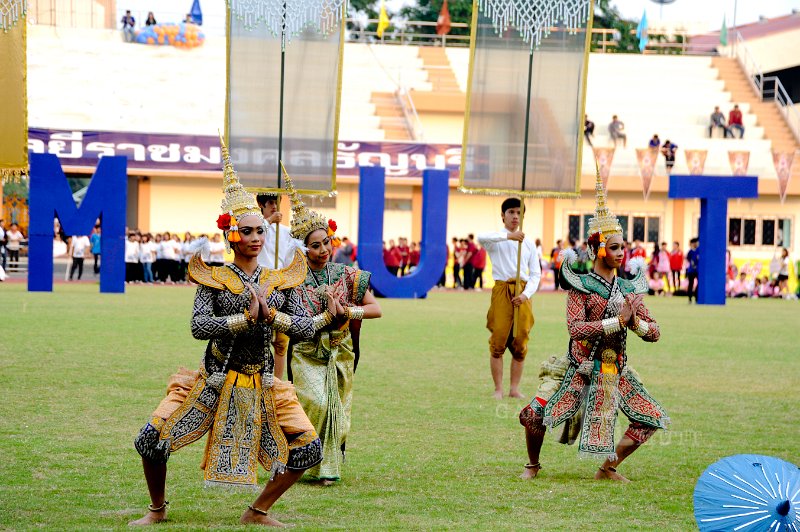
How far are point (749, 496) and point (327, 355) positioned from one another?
3.17 metres

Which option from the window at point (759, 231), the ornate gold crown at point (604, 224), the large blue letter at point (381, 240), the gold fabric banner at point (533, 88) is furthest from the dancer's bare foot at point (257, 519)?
the window at point (759, 231)

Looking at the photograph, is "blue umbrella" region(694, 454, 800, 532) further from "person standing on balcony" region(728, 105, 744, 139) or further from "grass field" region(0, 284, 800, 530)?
"person standing on balcony" region(728, 105, 744, 139)

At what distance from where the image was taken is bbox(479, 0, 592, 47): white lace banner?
1202 cm

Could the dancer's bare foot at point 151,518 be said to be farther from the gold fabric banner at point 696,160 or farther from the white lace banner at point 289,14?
the gold fabric banner at point 696,160

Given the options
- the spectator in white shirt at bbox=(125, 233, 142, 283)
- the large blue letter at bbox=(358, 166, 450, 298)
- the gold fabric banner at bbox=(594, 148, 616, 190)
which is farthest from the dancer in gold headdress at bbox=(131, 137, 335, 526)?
the gold fabric banner at bbox=(594, 148, 616, 190)

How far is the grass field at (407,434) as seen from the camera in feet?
22.0

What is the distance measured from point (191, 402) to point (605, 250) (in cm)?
287

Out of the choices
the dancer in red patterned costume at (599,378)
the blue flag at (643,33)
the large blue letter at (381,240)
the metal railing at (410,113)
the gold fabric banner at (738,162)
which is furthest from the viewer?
the blue flag at (643,33)

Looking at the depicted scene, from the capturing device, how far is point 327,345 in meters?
7.68

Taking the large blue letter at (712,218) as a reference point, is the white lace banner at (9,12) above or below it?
above

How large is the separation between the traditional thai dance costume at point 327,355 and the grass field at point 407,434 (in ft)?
1.05

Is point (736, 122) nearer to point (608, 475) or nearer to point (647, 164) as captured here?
point (647, 164)

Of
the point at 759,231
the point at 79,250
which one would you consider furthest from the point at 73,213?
the point at 759,231

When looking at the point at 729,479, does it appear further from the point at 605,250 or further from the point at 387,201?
the point at 387,201
